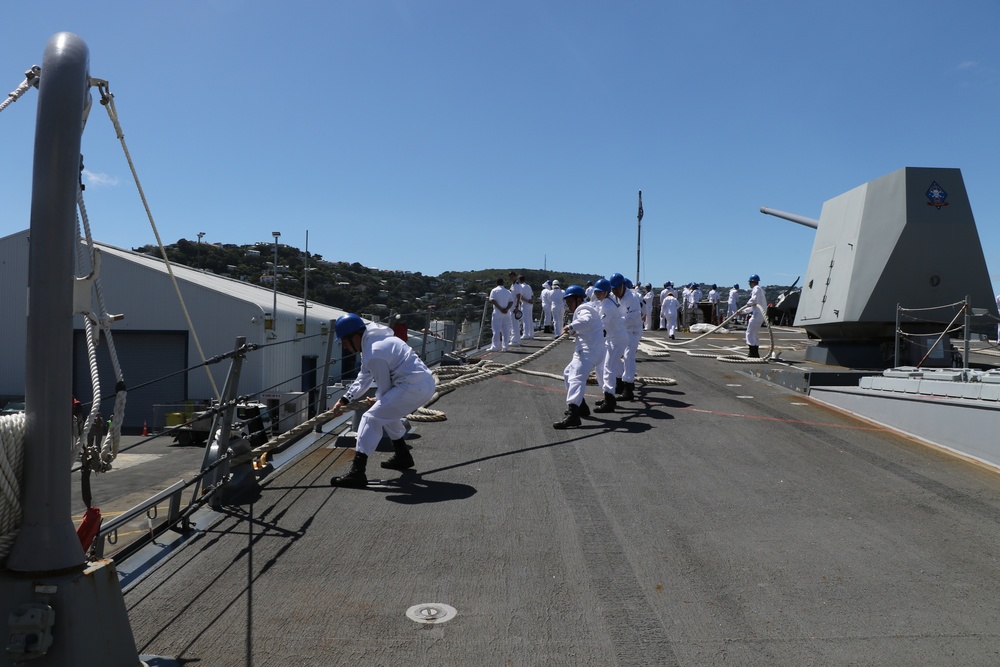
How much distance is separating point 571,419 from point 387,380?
2.94 meters

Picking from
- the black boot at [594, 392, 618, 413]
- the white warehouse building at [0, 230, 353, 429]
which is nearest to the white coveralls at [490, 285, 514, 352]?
the black boot at [594, 392, 618, 413]

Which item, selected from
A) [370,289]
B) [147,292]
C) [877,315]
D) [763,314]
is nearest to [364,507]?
[877,315]

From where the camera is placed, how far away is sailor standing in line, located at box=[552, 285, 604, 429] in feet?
28.4

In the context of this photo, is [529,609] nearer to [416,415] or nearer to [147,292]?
[416,415]

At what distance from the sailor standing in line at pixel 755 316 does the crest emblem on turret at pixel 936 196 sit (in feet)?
13.8

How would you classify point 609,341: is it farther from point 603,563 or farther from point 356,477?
point 603,563

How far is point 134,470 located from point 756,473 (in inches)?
720

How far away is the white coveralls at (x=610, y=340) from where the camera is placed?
31.6 ft

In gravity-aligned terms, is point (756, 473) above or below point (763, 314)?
below

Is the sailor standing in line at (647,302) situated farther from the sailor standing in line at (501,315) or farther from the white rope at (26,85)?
the white rope at (26,85)

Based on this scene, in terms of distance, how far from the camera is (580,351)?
8.96 meters

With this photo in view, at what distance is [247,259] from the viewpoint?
8075 centimetres

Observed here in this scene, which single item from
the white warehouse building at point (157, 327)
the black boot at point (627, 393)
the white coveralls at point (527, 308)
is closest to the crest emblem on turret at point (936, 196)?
the black boot at point (627, 393)

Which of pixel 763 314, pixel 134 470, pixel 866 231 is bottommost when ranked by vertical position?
pixel 134 470
